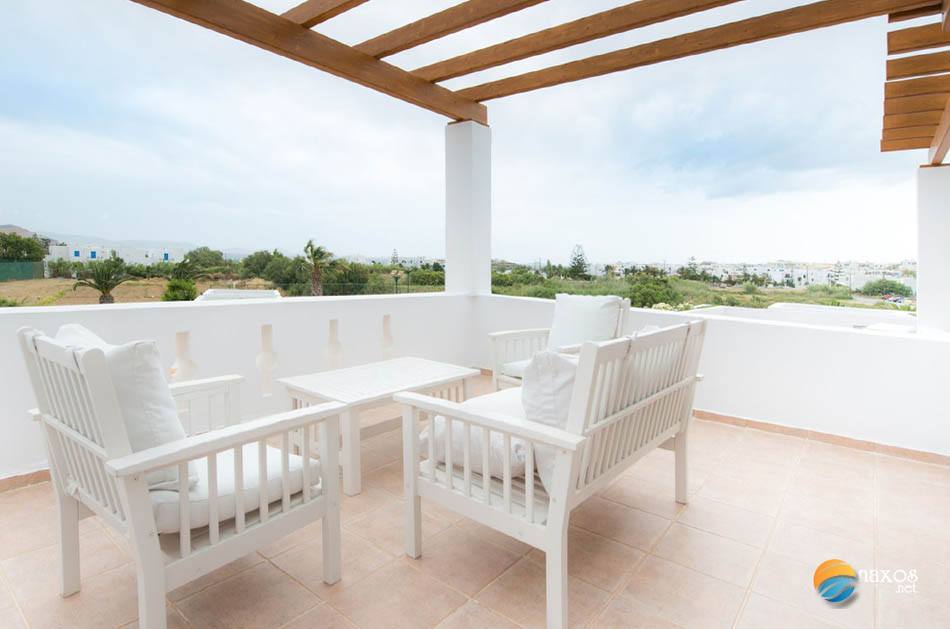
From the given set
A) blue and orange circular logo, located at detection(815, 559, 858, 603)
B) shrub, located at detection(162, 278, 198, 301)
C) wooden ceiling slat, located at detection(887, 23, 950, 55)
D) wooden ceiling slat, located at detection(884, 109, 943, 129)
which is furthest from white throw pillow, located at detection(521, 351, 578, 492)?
wooden ceiling slat, located at detection(884, 109, 943, 129)

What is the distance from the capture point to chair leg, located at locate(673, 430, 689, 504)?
222cm

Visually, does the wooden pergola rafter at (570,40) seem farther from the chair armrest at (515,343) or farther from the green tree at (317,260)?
the green tree at (317,260)

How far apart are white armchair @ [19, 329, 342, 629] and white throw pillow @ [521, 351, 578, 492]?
2.22 ft

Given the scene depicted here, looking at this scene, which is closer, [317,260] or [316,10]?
[316,10]

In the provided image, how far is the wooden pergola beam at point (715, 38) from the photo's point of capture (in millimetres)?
2715

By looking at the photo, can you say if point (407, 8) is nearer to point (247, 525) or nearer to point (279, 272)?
point (247, 525)

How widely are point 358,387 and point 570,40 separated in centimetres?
273

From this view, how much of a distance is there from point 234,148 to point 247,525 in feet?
27.0

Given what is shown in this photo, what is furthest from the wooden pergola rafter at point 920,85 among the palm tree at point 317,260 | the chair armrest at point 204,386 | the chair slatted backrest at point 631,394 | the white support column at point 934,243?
the palm tree at point 317,260

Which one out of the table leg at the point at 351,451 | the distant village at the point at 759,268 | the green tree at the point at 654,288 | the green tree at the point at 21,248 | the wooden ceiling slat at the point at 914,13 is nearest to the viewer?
the table leg at the point at 351,451

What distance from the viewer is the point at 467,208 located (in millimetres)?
4715

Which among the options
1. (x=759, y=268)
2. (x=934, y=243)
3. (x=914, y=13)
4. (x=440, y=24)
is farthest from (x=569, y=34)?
(x=759, y=268)

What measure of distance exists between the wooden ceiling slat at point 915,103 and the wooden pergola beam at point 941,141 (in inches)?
3.1

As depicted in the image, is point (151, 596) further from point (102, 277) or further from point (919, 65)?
point (102, 277)
